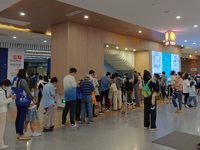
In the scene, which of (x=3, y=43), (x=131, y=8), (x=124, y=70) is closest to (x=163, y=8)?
(x=131, y=8)

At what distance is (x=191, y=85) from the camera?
736 centimetres

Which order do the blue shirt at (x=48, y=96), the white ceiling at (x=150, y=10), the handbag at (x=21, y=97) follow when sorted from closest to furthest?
the handbag at (x=21, y=97) → the blue shirt at (x=48, y=96) → the white ceiling at (x=150, y=10)

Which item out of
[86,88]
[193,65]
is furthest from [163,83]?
[193,65]

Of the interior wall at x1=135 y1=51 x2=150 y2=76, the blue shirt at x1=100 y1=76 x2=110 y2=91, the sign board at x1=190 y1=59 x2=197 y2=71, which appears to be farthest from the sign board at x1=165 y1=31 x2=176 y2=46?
the sign board at x1=190 y1=59 x2=197 y2=71

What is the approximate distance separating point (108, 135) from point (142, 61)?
8201 mm

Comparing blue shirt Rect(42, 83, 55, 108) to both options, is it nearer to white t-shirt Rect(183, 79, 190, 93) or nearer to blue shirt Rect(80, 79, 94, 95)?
blue shirt Rect(80, 79, 94, 95)

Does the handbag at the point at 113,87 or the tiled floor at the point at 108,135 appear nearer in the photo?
the tiled floor at the point at 108,135

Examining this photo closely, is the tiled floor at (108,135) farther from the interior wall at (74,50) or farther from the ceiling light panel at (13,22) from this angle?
the ceiling light panel at (13,22)

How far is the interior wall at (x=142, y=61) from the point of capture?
37.0ft

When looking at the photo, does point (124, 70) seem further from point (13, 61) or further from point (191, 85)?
point (13, 61)

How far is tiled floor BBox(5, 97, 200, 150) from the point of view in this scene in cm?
349

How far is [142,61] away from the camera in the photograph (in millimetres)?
11523

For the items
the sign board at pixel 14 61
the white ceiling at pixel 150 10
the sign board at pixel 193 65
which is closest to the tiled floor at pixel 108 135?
the white ceiling at pixel 150 10

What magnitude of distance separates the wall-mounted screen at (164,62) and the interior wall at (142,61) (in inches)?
23.4
